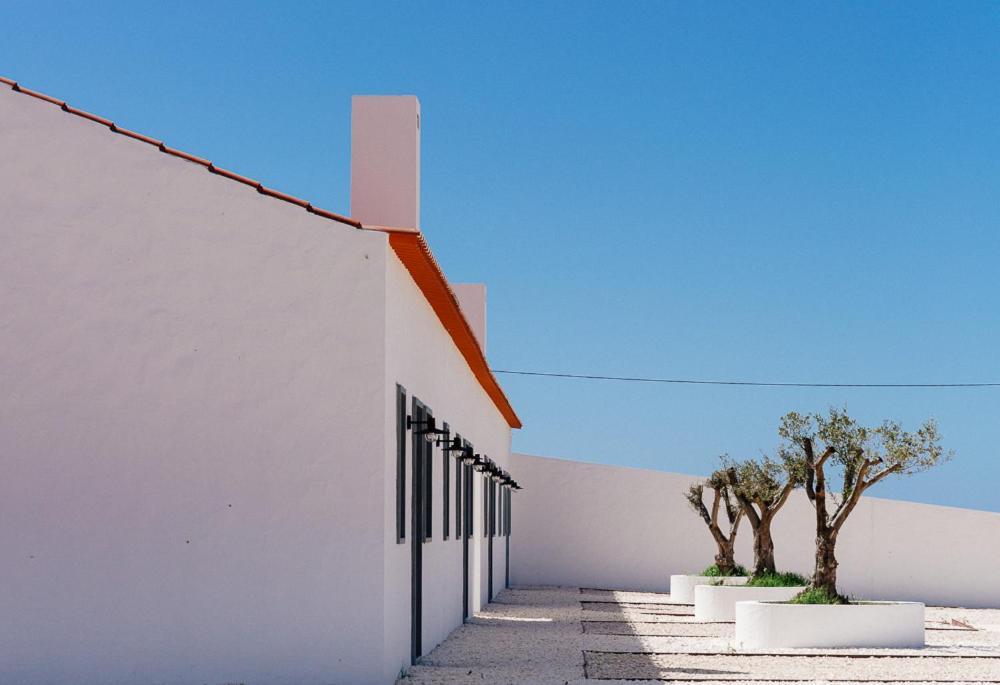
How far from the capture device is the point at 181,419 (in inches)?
411

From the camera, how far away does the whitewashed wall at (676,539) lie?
3145cm

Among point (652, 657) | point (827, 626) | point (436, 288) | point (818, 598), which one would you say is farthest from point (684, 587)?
point (436, 288)

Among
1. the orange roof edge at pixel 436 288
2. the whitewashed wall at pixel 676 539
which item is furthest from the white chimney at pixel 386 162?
the whitewashed wall at pixel 676 539

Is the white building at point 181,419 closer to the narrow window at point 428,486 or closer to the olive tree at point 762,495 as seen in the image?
the narrow window at point 428,486

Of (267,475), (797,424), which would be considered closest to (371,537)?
(267,475)

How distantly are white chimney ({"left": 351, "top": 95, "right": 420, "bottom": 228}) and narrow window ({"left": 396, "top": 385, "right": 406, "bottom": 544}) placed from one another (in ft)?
7.36

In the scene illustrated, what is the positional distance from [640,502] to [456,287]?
23.9 feet

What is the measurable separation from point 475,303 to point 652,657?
51.5 feet

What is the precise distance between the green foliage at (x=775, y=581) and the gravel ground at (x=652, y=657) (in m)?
1.11

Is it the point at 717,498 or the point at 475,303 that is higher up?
the point at 475,303

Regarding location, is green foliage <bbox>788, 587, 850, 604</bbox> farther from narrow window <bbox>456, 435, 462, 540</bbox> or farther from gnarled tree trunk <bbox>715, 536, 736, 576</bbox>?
gnarled tree trunk <bbox>715, 536, 736, 576</bbox>

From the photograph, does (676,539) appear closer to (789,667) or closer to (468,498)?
(468,498)

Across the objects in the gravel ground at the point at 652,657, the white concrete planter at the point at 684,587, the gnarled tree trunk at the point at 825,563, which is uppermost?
the gnarled tree trunk at the point at 825,563

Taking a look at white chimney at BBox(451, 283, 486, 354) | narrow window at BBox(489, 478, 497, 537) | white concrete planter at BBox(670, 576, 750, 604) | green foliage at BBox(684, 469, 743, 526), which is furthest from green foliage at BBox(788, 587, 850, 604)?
white chimney at BBox(451, 283, 486, 354)
